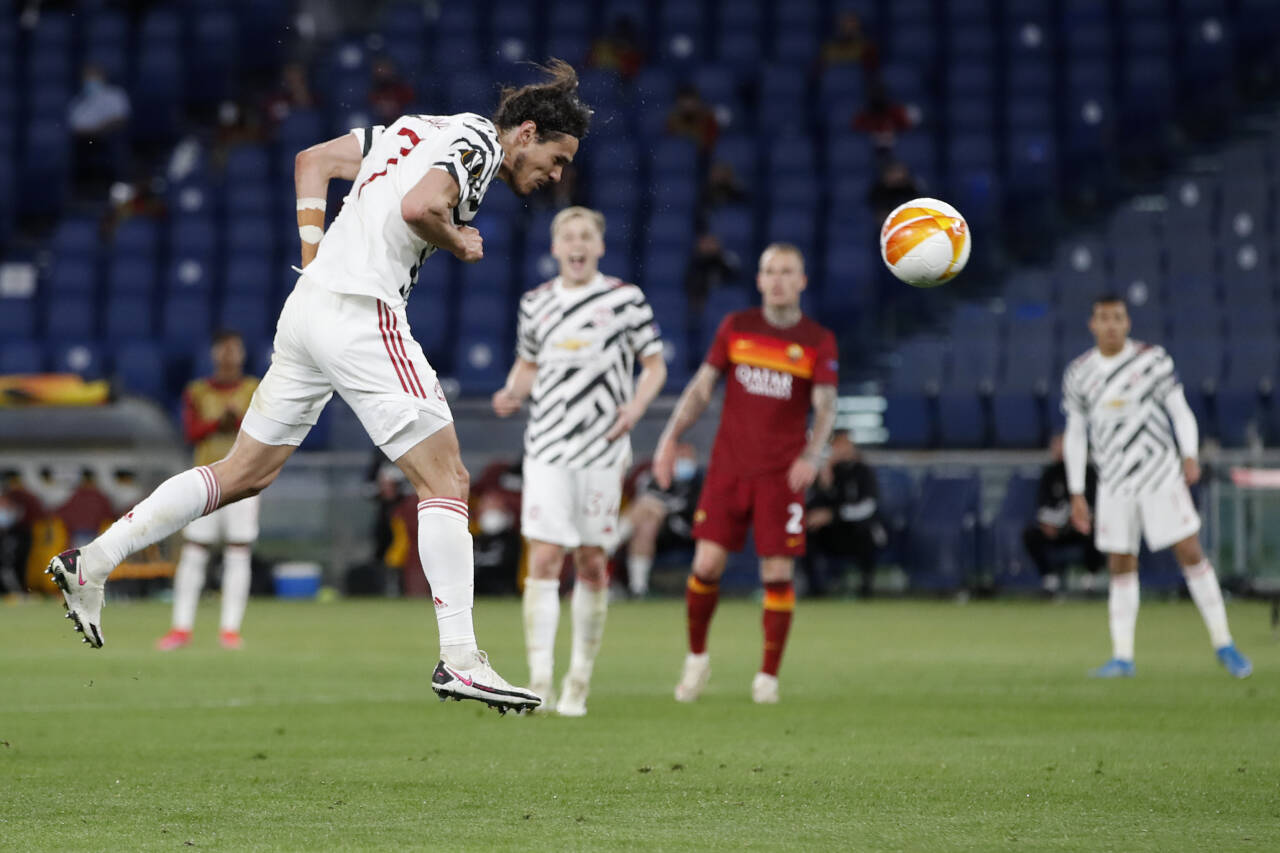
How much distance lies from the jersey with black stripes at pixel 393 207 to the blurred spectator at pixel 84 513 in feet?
49.2

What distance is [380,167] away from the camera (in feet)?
20.5

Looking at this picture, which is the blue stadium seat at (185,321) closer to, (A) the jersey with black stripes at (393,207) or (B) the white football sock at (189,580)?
(B) the white football sock at (189,580)

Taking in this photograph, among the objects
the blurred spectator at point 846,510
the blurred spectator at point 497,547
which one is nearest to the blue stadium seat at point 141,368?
the blurred spectator at point 497,547

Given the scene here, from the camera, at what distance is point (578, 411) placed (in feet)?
30.0

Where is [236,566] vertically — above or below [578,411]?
below

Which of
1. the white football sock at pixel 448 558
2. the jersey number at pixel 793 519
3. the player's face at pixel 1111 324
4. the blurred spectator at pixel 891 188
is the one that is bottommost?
the jersey number at pixel 793 519

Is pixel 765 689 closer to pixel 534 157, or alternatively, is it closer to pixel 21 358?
pixel 534 157

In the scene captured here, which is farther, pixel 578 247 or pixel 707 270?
pixel 707 270

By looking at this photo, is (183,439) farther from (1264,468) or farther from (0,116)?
(1264,468)

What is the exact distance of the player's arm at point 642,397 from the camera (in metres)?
8.95

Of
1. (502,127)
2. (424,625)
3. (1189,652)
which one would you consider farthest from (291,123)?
(502,127)

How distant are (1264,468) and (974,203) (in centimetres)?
509

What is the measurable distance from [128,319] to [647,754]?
58.8ft

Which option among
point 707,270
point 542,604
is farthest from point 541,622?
point 707,270
